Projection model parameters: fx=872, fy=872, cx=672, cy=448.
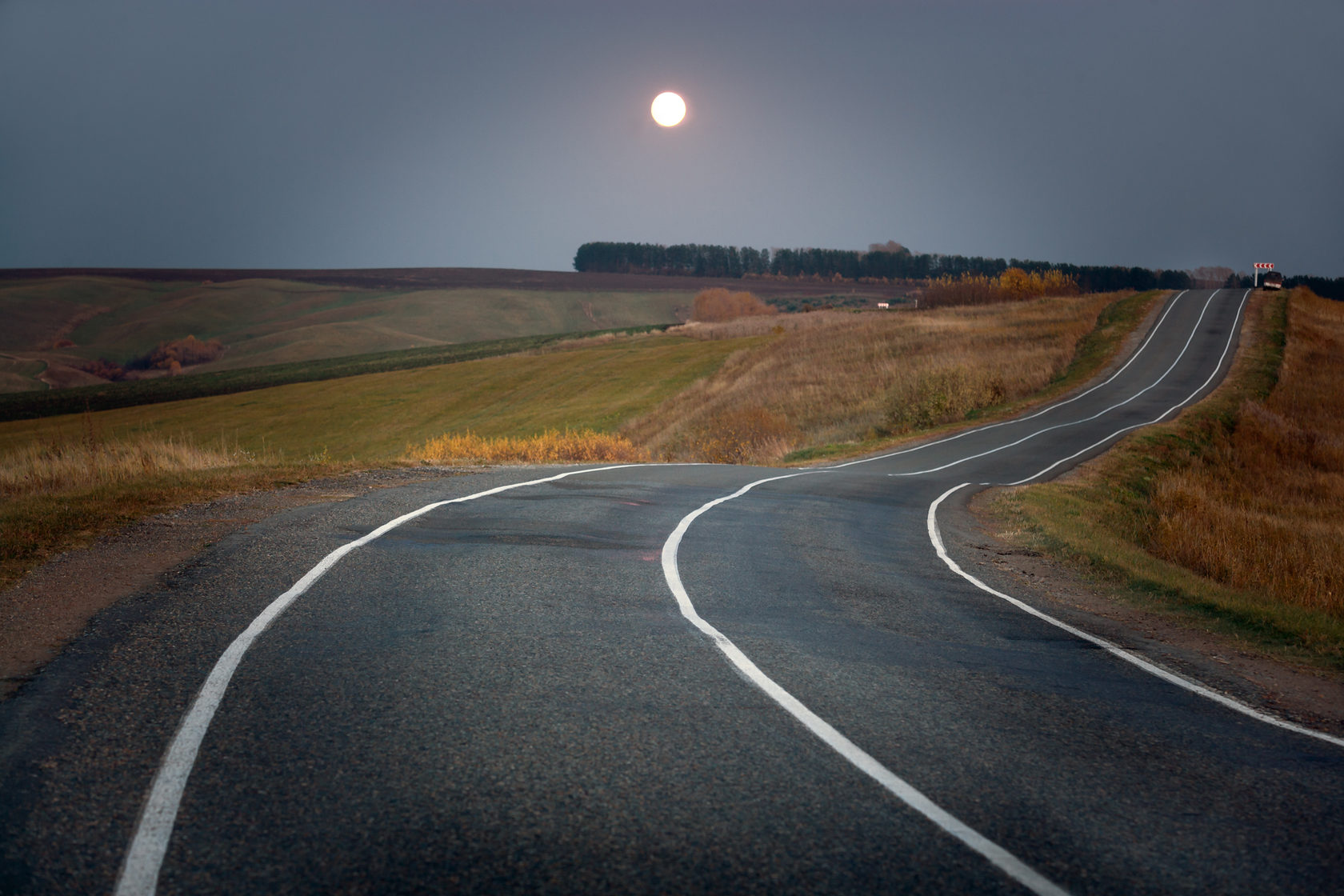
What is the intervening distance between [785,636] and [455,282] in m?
148

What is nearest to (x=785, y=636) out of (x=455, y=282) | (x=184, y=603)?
(x=184, y=603)

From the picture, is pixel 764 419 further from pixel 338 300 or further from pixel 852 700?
pixel 338 300

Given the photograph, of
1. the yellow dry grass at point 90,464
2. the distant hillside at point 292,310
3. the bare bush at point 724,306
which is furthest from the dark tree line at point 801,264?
the yellow dry grass at point 90,464

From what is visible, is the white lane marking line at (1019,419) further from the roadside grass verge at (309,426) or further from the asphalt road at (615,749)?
→ the asphalt road at (615,749)

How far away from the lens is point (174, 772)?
162 inches

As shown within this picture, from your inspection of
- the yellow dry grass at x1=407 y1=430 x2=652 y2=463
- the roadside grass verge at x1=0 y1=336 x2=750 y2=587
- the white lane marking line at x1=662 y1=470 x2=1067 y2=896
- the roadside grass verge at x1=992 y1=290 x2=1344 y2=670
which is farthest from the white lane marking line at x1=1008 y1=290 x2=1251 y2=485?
the white lane marking line at x1=662 y1=470 x2=1067 y2=896

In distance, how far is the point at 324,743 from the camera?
4.48m

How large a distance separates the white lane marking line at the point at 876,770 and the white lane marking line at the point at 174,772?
315 centimetres

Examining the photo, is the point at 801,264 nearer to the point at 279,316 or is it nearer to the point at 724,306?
the point at 724,306

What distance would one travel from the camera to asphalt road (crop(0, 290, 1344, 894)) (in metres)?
3.51

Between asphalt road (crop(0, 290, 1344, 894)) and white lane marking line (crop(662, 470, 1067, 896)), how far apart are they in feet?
0.07

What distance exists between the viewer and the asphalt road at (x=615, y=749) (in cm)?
351

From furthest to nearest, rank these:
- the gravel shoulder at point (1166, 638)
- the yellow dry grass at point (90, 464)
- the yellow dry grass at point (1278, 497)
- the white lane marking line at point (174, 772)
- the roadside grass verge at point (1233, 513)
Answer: the yellow dry grass at point (90, 464)
the yellow dry grass at point (1278, 497)
the roadside grass verge at point (1233, 513)
the gravel shoulder at point (1166, 638)
the white lane marking line at point (174, 772)

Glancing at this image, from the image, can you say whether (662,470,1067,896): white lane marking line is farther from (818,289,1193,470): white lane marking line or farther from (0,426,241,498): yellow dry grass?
(818,289,1193,470): white lane marking line
